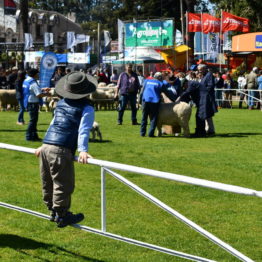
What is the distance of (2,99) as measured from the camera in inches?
1027

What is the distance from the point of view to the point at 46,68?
25641 millimetres

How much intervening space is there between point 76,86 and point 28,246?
1834 mm

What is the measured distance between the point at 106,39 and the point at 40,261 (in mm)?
38480

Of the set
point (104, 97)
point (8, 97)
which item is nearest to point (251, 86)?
point (104, 97)

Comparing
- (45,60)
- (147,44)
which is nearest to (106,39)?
(147,44)

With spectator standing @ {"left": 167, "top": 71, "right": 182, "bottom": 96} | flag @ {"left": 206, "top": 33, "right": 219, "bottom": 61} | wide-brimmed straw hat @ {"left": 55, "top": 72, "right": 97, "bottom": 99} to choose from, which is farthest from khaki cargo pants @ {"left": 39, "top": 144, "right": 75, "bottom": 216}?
flag @ {"left": 206, "top": 33, "right": 219, "bottom": 61}

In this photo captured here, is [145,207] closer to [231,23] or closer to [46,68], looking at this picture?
[46,68]

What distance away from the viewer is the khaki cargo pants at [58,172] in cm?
558

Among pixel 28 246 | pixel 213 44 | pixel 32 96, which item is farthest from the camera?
pixel 213 44

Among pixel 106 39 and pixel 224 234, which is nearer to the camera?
pixel 224 234

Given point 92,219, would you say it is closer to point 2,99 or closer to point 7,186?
point 7,186

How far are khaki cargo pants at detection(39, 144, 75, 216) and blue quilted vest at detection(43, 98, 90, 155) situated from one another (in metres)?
0.06

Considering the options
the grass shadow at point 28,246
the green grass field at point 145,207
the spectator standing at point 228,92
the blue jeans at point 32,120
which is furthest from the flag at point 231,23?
the grass shadow at point 28,246

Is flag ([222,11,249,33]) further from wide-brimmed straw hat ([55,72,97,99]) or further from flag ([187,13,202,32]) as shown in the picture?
wide-brimmed straw hat ([55,72,97,99])
